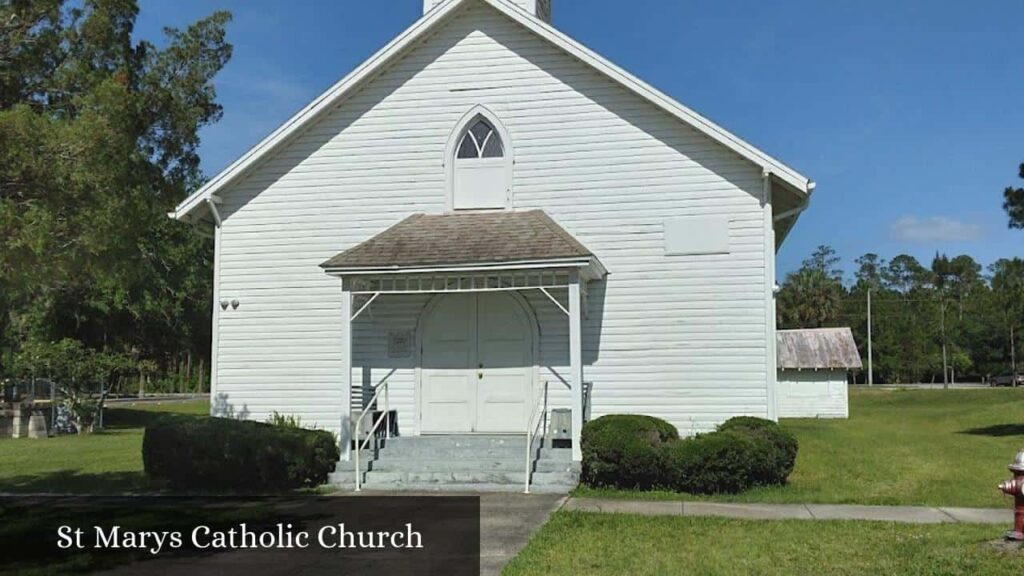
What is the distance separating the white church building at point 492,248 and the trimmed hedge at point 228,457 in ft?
3.94

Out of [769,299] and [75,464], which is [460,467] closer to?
[769,299]

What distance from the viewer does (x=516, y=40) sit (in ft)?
53.5

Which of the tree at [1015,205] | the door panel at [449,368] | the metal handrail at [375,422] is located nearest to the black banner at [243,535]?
the metal handrail at [375,422]

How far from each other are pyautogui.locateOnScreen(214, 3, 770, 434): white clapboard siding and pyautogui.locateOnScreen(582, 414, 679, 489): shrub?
187cm

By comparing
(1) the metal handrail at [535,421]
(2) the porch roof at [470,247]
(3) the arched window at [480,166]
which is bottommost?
(1) the metal handrail at [535,421]

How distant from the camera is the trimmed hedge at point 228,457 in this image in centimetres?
1355

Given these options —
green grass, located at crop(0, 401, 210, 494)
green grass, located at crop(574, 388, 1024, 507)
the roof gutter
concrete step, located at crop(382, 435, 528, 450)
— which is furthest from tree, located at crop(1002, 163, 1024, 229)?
green grass, located at crop(0, 401, 210, 494)

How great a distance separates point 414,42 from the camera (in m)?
16.5

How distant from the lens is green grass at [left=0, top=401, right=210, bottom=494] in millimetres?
14516

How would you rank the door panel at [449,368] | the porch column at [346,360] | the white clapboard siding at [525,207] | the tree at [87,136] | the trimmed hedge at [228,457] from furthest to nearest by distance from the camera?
the door panel at [449,368], the white clapboard siding at [525,207], the porch column at [346,360], the trimmed hedge at [228,457], the tree at [87,136]

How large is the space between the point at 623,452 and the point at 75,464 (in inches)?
466

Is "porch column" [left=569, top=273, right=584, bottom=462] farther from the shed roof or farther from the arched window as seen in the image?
the shed roof

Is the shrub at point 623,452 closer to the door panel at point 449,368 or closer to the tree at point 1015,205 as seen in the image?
the door panel at point 449,368

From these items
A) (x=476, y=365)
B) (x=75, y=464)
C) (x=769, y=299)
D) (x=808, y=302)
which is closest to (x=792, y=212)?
(x=769, y=299)
